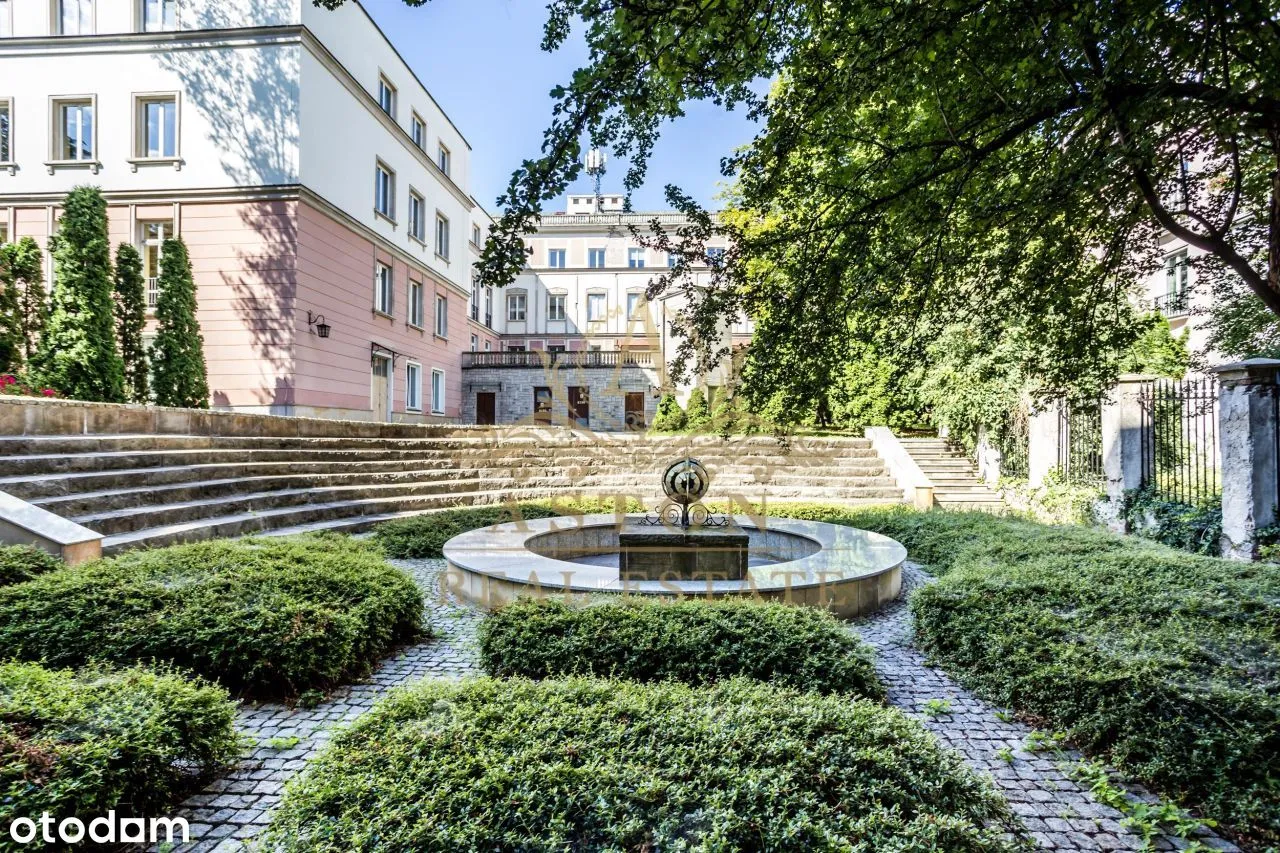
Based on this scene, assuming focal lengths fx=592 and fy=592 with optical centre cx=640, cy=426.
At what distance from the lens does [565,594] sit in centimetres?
537

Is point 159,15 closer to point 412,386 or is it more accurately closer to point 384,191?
point 384,191

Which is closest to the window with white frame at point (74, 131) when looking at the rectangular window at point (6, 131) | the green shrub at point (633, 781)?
the rectangular window at point (6, 131)

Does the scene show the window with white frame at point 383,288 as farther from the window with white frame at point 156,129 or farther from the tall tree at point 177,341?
the tall tree at point 177,341

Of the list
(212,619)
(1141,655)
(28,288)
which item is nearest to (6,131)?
(28,288)

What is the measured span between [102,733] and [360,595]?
7.15 ft

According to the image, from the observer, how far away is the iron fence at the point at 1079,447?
10719mm

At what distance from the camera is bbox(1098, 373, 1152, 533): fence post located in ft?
31.4

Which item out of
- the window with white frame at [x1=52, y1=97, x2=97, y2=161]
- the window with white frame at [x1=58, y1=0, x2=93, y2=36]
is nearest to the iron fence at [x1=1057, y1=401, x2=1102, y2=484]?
the window with white frame at [x1=52, y1=97, x2=97, y2=161]

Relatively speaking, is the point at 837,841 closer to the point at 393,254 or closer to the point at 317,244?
the point at 317,244

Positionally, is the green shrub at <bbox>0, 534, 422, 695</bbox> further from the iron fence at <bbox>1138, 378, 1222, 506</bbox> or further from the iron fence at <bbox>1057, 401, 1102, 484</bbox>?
the iron fence at <bbox>1057, 401, 1102, 484</bbox>

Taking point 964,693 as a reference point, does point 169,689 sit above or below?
above

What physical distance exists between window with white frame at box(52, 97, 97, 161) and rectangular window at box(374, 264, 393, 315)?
22.9ft

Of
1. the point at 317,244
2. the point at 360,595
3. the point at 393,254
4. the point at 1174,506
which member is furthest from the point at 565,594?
the point at 393,254

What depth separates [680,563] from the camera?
6.48 meters
